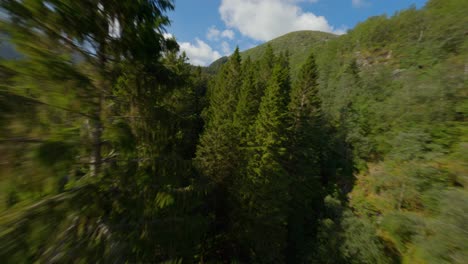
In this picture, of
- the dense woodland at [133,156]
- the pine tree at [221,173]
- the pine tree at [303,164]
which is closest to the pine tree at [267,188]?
the dense woodland at [133,156]

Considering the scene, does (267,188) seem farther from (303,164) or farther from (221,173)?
(303,164)

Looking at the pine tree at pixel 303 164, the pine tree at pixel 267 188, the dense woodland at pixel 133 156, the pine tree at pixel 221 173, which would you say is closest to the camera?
the dense woodland at pixel 133 156

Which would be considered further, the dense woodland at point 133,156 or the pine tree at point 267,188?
the pine tree at point 267,188

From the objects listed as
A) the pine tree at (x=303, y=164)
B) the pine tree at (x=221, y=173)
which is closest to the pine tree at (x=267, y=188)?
the pine tree at (x=221, y=173)

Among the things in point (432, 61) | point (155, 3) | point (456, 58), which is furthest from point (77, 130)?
point (432, 61)

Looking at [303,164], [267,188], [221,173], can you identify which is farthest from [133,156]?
[303,164]

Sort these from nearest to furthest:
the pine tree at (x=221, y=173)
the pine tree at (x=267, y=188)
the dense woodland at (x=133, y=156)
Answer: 1. the dense woodland at (x=133, y=156)
2. the pine tree at (x=267, y=188)
3. the pine tree at (x=221, y=173)

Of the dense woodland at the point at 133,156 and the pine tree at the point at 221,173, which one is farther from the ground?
the dense woodland at the point at 133,156

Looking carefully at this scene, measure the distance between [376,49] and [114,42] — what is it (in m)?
45.7

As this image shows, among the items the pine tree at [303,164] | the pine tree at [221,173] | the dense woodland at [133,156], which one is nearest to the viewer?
the dense woodland at [133,156]

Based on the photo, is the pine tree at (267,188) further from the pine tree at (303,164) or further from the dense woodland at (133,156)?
the pine tree at (303,164)

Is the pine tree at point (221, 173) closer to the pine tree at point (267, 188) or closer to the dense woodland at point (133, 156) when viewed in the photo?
the dense woodland at point (133, 156)

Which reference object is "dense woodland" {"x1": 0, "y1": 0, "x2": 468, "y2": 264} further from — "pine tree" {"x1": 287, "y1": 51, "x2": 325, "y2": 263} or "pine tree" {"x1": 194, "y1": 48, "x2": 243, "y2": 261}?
"pine tree" {"x1": 287, "y1": 51, "x2": 325, "y2": 263}

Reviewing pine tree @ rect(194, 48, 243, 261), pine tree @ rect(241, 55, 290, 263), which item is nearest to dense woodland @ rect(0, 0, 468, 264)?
pine tree @ rect(241, 55, 290, 263)
